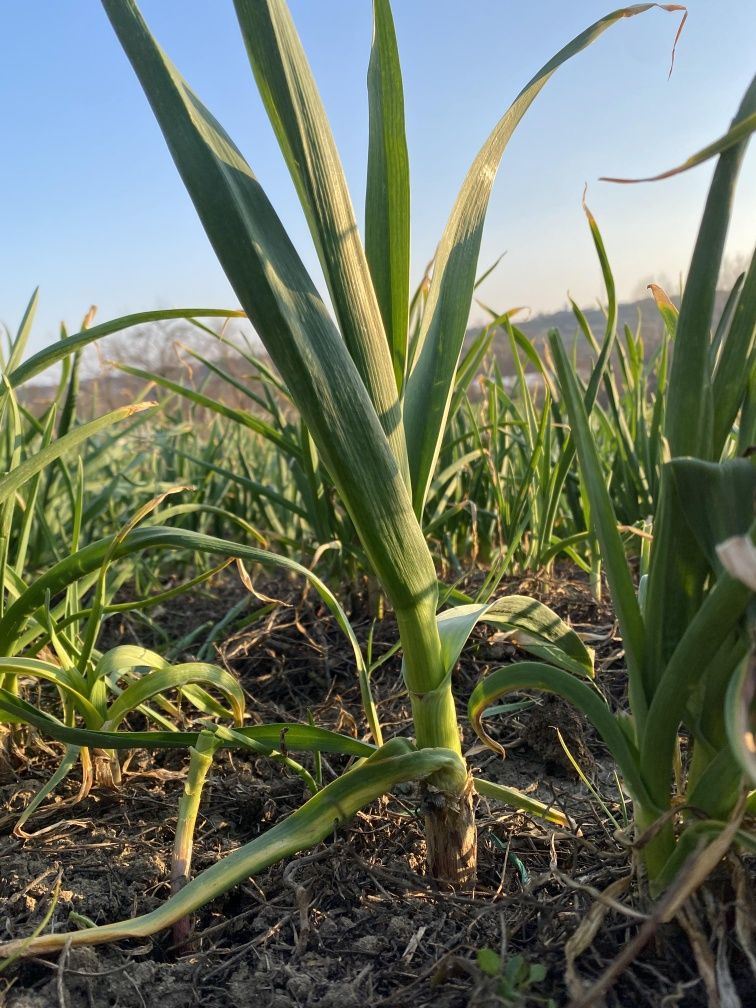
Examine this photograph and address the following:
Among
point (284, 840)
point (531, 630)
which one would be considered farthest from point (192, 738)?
point (531, 630)

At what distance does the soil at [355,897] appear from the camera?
1.65 ft

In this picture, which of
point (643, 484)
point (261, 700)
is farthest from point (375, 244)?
point (643, 484)

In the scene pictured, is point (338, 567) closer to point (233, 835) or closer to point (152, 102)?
point (233, 835)

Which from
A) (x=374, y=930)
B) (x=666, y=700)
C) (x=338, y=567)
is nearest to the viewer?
(x=666, y=700)

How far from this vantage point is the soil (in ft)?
1.65

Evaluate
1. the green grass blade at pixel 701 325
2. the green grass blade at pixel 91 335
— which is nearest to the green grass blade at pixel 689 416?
the green grass blade at pixel 701 325

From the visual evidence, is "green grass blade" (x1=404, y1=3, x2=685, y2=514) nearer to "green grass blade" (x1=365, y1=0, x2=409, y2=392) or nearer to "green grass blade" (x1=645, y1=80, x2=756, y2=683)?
"green grass blade" (x1=365, y1=0, x2=409, y2=392)

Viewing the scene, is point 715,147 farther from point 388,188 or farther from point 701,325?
point 388,188

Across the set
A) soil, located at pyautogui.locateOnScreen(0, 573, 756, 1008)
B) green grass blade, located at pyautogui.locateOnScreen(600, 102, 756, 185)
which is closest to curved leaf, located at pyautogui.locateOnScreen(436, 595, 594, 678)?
soil, located at pyautogui.locateOnScreen(0, 573, 756, 1008)

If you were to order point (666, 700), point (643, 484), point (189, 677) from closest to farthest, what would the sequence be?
point (666, 700)
point (189, 677)
point (643, 484)

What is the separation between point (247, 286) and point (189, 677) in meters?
0.42

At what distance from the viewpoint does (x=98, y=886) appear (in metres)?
0.72

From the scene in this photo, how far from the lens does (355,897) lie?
66 centimetres

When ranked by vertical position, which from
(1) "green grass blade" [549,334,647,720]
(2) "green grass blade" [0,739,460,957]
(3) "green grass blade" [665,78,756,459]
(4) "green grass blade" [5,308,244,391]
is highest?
(4) "green grass blade" [5,308,244,391]
